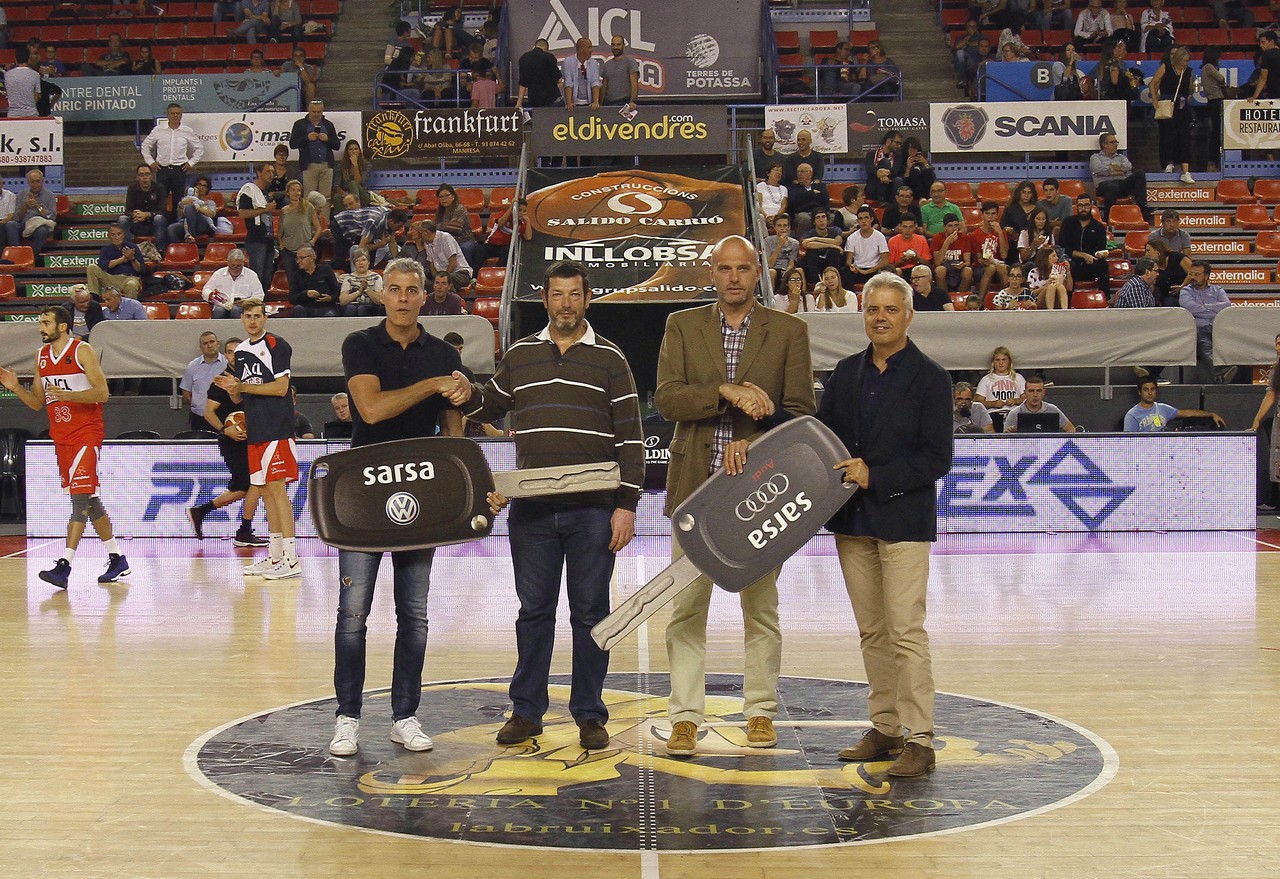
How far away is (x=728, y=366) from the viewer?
6.14 metres

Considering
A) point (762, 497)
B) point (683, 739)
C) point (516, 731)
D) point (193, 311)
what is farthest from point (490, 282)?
point (762, 497)

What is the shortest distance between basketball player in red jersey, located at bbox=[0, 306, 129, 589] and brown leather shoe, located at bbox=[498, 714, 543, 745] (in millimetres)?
5735

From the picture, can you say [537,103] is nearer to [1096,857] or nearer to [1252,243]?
[1252,243]

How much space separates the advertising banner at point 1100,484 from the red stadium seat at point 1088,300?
12.6ft

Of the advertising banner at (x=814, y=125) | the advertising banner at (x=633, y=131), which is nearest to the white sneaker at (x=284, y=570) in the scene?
the advertising banner at (x=633, y=131)

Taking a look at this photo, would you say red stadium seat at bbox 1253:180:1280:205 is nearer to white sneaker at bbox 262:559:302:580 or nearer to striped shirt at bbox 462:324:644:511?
white sneaker at bbox 262:559:302:580

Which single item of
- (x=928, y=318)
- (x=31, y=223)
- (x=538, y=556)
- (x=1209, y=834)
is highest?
(x=31, y=223)

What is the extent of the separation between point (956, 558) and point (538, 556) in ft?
22.4

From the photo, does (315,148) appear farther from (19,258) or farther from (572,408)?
(572,408)

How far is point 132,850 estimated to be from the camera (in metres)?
4.79

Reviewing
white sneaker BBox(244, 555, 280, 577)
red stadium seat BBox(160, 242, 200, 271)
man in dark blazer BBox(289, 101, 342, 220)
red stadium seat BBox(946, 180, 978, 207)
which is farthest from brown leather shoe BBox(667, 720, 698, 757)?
red stadium seat BBox(946, 180, 978, 207)

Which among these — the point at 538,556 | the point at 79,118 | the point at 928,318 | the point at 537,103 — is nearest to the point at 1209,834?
the point at 538,556

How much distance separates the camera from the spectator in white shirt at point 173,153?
20516 millimetres

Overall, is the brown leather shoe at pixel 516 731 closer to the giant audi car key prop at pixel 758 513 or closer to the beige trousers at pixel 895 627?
the giant audi car key prop at pixel 758 513
